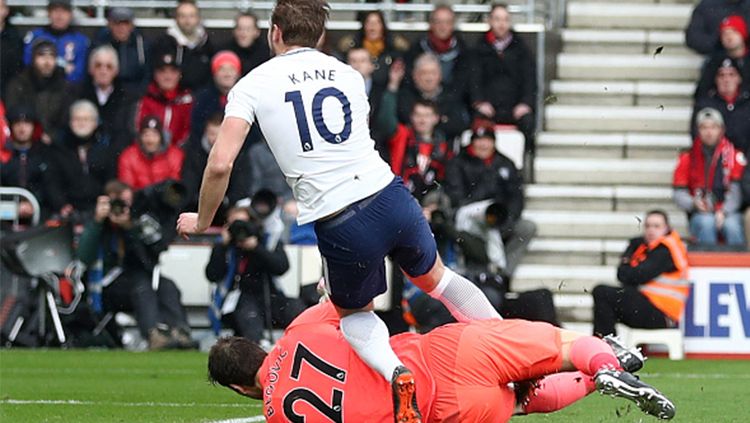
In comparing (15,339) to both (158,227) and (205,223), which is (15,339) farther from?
(205,223)

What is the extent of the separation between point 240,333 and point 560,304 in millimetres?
3435

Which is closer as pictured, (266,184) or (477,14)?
(266,184)

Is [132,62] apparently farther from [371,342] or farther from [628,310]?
[371,342]

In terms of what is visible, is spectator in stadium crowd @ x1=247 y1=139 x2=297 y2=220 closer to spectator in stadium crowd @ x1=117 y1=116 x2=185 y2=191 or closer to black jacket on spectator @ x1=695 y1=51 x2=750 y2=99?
spectator in stadium crowd @ x1=117 y1=116 x2=185 y2=191

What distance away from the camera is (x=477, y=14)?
20609 mm

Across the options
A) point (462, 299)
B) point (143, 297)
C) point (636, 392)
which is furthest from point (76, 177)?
point (636, 392)

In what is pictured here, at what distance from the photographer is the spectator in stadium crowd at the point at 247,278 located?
16.2m

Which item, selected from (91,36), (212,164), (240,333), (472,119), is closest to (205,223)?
(212,164)

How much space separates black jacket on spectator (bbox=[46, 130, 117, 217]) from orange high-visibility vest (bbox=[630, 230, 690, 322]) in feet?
18.4

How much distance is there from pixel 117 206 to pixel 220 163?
28.5 ft

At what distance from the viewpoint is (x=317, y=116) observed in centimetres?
831

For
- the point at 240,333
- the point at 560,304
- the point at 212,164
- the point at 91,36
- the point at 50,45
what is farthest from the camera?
the point at 91,36

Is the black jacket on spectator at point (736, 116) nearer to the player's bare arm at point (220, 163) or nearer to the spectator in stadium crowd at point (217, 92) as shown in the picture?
the spectator in stadium crowd at point (217, 92)

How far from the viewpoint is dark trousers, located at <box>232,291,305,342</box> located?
16.1 metres
